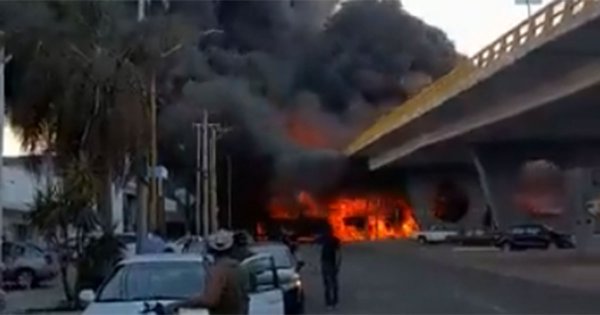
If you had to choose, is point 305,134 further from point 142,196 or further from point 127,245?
point 127,245

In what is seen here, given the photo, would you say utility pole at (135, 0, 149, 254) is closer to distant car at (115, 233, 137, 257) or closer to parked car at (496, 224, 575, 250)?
distant car at (115, 233, 137, 257)

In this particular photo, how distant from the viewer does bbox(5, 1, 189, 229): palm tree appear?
98.0ft

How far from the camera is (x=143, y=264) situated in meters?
14.1

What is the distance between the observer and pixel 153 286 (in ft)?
45.1

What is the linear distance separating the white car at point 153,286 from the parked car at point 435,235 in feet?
268

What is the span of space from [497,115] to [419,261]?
9076 millimetres

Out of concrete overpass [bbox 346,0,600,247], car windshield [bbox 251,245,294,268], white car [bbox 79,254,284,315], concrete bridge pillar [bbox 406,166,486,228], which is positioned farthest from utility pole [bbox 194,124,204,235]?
white car [bbox 79,254,284,315]

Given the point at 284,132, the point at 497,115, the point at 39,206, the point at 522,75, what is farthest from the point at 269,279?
the point at 284,132

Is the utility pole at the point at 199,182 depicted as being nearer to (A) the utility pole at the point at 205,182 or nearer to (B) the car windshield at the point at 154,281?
(A) the utility pole at the point at 205,182

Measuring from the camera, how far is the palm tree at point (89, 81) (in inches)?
1176

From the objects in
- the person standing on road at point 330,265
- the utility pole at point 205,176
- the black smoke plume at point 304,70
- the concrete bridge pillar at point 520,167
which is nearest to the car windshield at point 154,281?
the person standing on road at point 330,265

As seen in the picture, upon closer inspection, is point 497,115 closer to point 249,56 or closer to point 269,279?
point 269,279

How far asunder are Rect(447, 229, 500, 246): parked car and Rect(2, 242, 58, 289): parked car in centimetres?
4653

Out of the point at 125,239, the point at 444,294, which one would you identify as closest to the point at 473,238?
the point at 125,239
